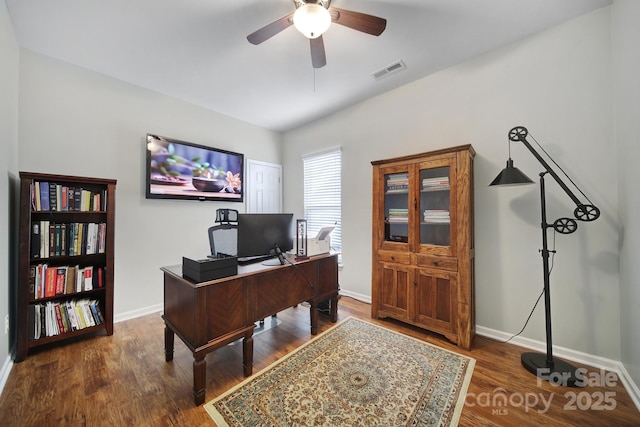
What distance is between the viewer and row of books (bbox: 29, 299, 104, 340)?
2.03 m

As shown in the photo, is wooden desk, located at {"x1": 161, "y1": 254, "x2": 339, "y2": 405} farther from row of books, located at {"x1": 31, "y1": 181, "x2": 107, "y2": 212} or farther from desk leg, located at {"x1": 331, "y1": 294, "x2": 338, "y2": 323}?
row of books, located at {"x1": 31, "y1": 181, "x2": 107, "y2": 212}

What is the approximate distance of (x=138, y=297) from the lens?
Result: 280 cm

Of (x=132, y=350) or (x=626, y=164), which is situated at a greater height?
(x=626, y=164)

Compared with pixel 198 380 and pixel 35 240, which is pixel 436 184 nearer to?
pixel 198 380

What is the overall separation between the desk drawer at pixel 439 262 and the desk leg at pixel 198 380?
6.71 feet

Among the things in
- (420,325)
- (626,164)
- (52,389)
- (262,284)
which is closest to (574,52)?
(626,164)

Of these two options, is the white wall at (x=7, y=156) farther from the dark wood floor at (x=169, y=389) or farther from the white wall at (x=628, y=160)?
the white wall at (x=628, y=160)

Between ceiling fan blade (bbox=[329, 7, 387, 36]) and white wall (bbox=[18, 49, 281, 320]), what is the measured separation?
8.38 ft

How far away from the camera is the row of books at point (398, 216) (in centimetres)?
254

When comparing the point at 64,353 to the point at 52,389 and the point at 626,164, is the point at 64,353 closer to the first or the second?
the point at 52,389

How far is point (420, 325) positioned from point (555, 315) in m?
1.10

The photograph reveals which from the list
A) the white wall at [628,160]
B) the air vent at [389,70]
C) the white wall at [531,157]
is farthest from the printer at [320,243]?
the white wall at [628,160]

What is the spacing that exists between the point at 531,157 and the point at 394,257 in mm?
1537

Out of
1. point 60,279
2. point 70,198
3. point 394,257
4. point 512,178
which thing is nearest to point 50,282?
point 60,279
